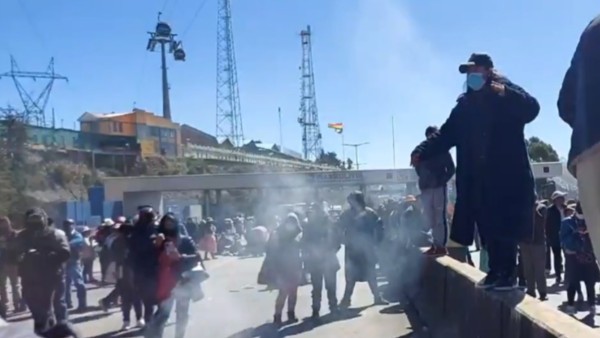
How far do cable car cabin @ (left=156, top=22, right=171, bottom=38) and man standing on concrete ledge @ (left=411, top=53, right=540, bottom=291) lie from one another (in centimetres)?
7606

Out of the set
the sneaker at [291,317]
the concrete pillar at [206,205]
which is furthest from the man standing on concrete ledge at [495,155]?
the concrete pillar at [206,205]

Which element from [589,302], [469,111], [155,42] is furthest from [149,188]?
[155,42]

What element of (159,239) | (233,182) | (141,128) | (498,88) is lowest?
(159,239)

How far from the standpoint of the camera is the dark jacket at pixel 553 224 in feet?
42.7

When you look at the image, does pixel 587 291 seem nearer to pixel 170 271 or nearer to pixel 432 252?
pixel 432 252

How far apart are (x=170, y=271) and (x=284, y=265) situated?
2.47 meters

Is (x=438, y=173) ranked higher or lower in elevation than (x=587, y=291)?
higher

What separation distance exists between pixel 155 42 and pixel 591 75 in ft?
262

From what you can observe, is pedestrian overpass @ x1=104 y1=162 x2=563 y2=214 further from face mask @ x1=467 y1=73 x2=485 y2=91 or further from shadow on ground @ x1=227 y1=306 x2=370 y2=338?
face mask @ x1=467 y1=73 x2=485 y2=91

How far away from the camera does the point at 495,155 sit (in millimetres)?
4137

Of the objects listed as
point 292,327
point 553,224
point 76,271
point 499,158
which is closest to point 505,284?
point 499,158

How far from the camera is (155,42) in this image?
78.5 meters

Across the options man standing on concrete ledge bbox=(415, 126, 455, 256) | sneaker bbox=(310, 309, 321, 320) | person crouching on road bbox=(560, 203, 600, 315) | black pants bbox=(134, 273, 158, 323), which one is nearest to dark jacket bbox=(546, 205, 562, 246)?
person crouching on road bbox=(560, 203, 600, 315)

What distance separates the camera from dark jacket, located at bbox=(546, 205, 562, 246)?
1302 centimetres
